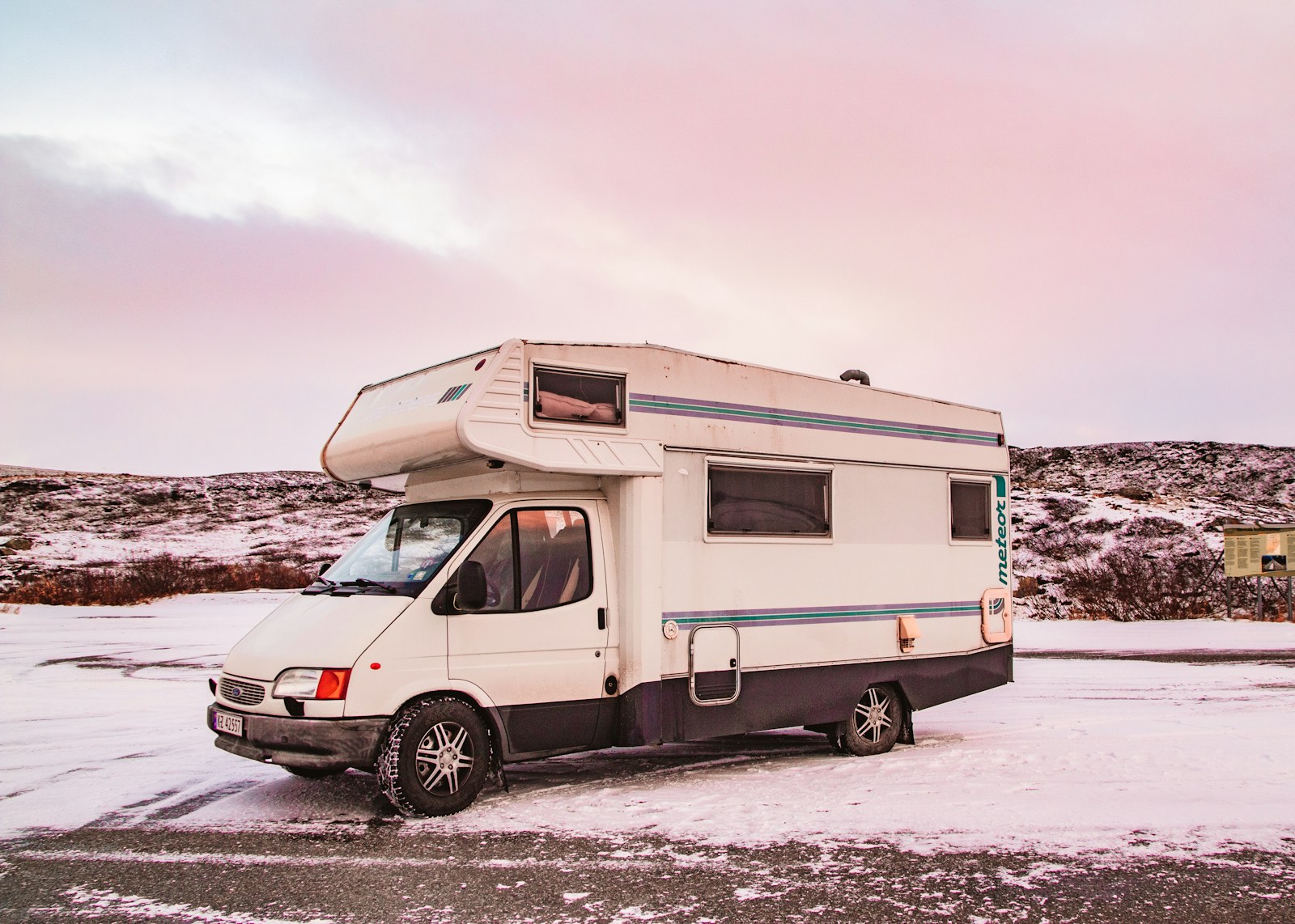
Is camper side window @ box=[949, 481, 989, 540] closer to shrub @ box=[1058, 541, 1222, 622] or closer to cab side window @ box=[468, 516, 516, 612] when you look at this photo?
cab side window @ box=[468, 516, 516, 612]

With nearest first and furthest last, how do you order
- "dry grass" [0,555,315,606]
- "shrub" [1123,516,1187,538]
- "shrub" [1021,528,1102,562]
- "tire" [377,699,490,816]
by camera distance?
1. "tire" [377,699,490,816]
2. "dry grass" [0,555,315,606]
3. "shrub" [1021,528,1102,562]
4. "shrub" [1123,516,1187,538]

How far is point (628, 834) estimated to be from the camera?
6.13 meters

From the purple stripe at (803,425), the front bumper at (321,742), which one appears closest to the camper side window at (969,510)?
the purple stripe at (803,425)

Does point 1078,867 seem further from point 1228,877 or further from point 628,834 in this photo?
point 628,834

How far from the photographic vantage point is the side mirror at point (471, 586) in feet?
21.5

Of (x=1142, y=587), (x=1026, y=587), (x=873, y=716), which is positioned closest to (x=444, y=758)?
(x=873, y=716)

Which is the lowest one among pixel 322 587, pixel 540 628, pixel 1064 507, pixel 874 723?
pixel 874 723

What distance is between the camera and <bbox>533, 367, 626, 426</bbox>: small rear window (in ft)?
23.3

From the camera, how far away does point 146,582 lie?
27.5 m

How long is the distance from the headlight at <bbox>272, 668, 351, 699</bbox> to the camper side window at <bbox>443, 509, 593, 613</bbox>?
95 cm

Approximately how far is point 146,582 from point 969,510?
24007 millimetres

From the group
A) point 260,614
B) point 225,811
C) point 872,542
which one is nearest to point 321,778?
point 225,811

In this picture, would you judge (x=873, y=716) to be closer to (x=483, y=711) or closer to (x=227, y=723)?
(x=483, y=711)

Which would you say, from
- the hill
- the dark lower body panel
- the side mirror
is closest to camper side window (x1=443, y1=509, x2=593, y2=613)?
the side mirror
